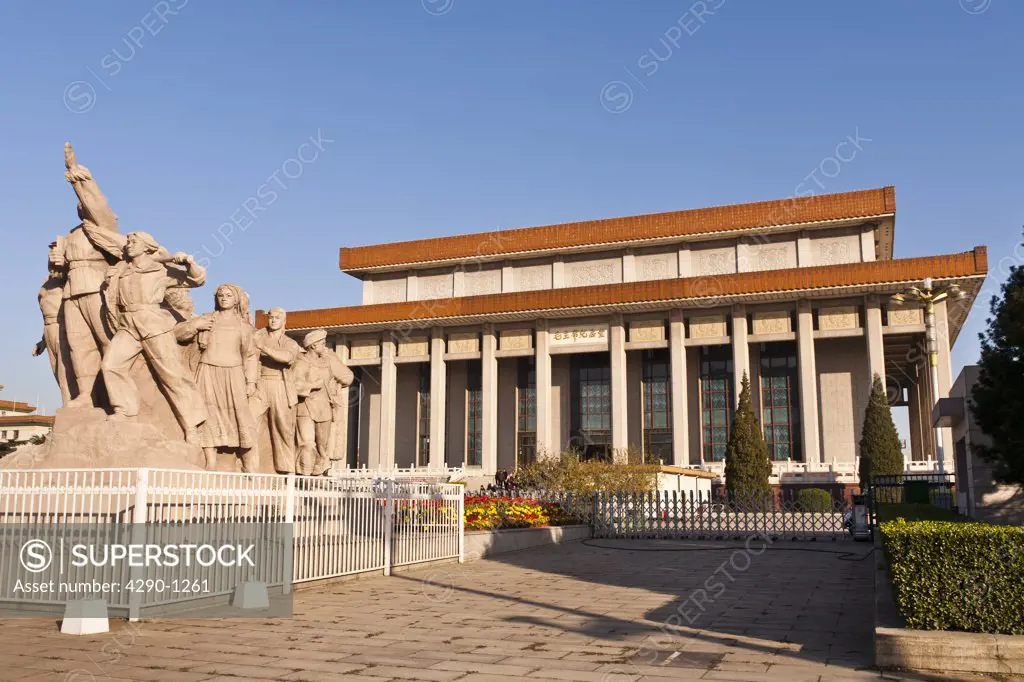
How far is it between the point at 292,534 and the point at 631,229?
44941mm

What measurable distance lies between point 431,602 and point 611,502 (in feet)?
46.1

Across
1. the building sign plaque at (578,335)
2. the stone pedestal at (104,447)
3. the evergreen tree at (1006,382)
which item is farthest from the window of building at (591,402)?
the stone pedestal at (104,447)

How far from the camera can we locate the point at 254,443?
11977mm

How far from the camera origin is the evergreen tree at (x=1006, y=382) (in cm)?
1159

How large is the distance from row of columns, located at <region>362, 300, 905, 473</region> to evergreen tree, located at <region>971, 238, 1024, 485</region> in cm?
3104

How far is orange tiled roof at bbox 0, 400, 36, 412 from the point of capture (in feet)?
282

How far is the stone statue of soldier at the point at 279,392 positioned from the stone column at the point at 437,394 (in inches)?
1475

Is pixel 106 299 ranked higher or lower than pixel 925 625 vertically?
higher

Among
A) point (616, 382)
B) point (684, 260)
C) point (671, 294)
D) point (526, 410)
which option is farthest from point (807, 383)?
point (526, 410)

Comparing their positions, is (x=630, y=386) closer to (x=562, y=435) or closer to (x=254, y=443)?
(x=562, y=435)

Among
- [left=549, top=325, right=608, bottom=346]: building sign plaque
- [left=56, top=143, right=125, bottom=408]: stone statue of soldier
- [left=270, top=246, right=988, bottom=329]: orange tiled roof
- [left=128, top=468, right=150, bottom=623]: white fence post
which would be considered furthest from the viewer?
[left=549, top=325, right=608, bottom=346]: building sign plaque

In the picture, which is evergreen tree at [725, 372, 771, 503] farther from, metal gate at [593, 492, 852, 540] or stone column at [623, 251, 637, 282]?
stone column at [623, 251, 637, 282]

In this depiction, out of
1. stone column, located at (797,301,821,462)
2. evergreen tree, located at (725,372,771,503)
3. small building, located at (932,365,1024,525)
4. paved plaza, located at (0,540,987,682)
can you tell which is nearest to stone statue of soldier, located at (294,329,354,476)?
paved plaza, located at (0,540,987,682)

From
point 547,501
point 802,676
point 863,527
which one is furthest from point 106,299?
point 863,527
